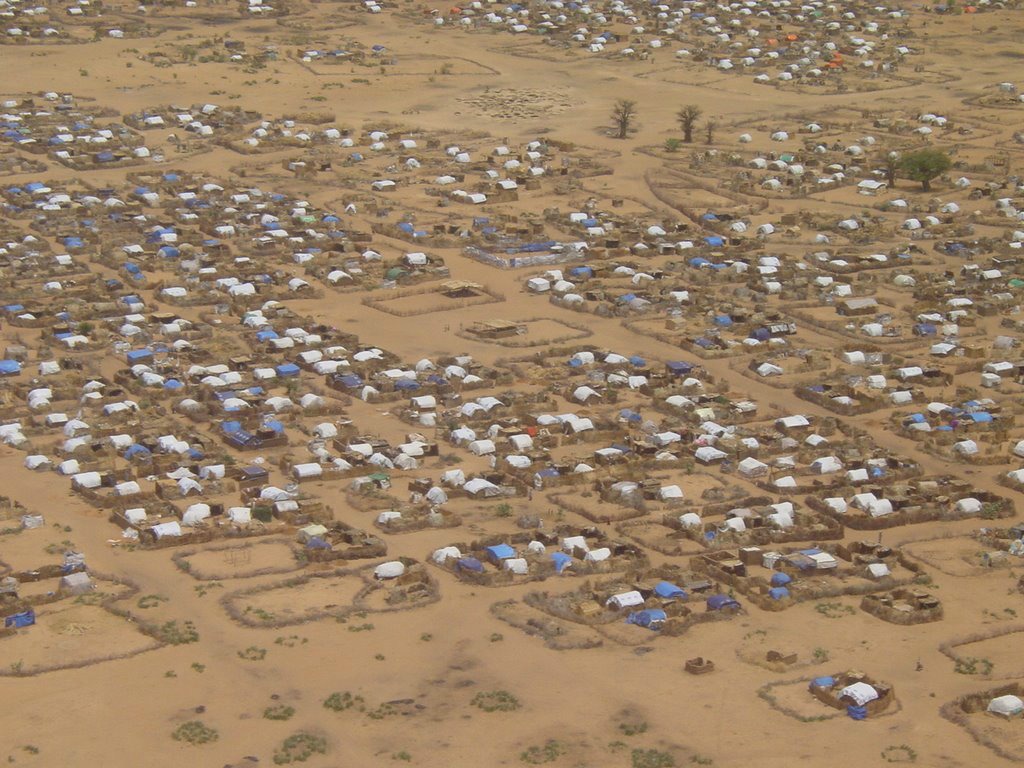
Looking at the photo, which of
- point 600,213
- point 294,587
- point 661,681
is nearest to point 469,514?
point 294,587

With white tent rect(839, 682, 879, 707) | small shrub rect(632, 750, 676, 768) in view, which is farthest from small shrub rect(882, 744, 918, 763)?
small shrub rect(632, 750, 676, 768)

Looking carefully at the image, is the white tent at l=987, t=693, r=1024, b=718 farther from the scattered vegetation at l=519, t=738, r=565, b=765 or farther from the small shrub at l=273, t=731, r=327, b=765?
the small shrub at l=273, t=731, r=327, b=765

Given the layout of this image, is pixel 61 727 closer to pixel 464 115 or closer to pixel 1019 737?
pixel 1019 737

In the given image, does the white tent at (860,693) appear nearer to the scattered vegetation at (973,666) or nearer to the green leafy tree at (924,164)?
the scattered vegetation at (973,666)

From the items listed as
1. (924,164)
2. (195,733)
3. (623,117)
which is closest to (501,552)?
(195,733)

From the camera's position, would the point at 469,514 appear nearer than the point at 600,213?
Yes
